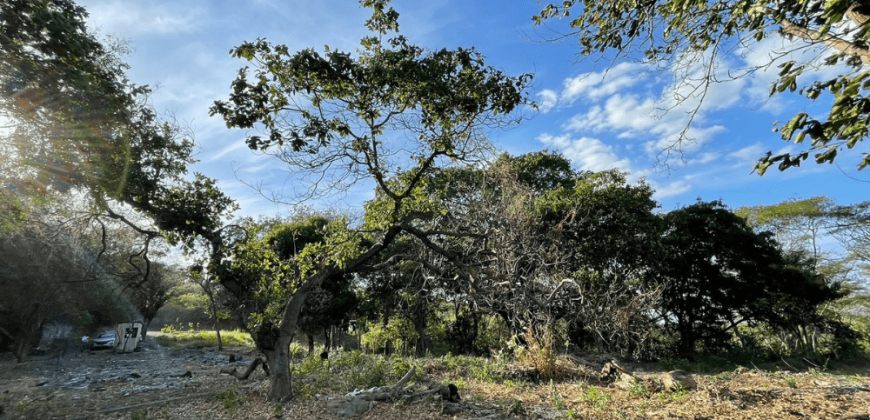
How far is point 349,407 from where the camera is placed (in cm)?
575

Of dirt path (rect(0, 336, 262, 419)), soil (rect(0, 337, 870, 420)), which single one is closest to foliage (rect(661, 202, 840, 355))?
soil (rect(0, 337, 870, 420))

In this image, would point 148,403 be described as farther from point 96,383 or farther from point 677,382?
point 677,382

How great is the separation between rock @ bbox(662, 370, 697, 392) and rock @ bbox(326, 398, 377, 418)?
4374 millimetres

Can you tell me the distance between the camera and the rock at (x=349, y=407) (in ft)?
18.5

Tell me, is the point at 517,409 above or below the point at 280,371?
below

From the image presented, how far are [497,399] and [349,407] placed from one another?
2.23 meters

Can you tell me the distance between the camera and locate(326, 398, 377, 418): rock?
5.64m

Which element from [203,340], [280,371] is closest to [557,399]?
[280,371]

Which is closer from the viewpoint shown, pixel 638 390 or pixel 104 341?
pixel 638 390

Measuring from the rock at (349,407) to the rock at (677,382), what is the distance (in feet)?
14.4

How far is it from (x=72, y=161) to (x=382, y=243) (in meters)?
6.03

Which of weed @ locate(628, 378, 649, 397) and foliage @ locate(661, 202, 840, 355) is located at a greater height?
foliage @ locate(661, 202, 840, 355)

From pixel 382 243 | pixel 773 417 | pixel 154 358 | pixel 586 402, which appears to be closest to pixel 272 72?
pixel 382 243

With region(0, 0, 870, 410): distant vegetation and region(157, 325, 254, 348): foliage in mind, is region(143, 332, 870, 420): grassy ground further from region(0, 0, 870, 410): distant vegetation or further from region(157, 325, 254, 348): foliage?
region(157, 325, 254, 348): foliage
